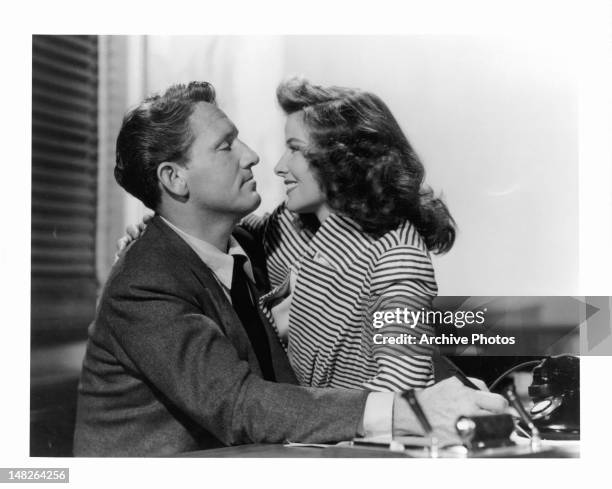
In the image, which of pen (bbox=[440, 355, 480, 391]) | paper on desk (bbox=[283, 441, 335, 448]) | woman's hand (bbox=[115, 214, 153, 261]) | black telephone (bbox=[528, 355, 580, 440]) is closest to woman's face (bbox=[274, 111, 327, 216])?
woman's hand (bbox=[115, 214, 153, 261])

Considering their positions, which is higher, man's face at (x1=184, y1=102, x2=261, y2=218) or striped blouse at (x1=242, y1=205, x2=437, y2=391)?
man's face at (x1=184, y1=102, x2=261, y2=218)

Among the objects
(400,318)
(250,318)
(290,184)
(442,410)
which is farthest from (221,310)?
(442,410)

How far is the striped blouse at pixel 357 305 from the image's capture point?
282 centimetres

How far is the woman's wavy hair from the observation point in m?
2.86

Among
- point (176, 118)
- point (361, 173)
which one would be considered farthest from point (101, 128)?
point (361, 173)

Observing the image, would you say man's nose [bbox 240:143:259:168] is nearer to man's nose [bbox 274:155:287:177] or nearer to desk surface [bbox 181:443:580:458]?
man's nose [bbox 274:155:287:177]

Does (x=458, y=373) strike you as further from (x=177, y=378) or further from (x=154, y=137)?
(x=154, y=137)

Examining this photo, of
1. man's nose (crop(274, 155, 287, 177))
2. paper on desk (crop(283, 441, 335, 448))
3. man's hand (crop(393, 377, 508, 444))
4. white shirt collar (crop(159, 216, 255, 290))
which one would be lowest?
paper on desk (crop(283, 441, 335, 448))

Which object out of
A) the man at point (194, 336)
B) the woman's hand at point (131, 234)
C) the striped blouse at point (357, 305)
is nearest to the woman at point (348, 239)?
the striped blouse at point (357, 305)

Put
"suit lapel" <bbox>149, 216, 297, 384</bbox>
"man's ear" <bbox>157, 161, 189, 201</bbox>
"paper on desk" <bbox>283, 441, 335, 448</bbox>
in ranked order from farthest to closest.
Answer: "man's ear" <bbox>157, 161, 189, 201</bbox>, "suit lapel" <bbox>149, 216, 297, 384</bbox>, "paper on desk" <bbox>283, 441, 335, 448</bbox>

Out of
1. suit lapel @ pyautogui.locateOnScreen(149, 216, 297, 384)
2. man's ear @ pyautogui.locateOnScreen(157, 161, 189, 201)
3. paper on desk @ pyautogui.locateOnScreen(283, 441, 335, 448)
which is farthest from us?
man's ear @ pyautogui.locateOnScreen(157, 161, 189, 201)

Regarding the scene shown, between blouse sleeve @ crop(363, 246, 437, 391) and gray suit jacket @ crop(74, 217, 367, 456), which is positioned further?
blouse sleeve @ crop(363, 246, 437, 391)

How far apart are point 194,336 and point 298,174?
2.22 ft

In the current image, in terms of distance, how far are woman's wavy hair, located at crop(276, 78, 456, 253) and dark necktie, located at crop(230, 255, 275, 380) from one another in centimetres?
39
